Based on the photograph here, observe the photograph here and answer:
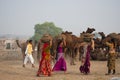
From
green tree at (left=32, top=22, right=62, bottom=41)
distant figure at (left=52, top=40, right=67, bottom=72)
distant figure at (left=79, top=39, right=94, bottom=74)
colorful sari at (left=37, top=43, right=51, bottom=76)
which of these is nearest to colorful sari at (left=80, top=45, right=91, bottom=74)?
distant figure at (left=79, top=39, right=94, bottom=74)

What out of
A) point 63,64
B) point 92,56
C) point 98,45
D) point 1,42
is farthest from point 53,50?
point 1,42

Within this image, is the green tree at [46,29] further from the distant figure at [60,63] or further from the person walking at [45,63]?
the person walking at [45,63]

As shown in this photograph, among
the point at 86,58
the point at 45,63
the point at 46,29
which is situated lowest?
the point at 45,63

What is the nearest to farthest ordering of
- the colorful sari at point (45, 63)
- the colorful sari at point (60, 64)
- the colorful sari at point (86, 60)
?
1. the colorful sari at point (45, 63)
2. the colorful sari at point (86, 60)
3. the colorful sari at point (60, 64)

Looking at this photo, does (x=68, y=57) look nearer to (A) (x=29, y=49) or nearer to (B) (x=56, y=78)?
(A) (x=29, y=49)

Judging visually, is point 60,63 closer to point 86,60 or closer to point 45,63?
point 86,60

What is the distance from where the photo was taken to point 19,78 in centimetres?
1331

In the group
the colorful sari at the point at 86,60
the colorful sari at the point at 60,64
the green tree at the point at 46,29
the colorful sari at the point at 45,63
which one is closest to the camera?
the colorful sari at the point at 45,63

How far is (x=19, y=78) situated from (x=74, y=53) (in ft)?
28.1

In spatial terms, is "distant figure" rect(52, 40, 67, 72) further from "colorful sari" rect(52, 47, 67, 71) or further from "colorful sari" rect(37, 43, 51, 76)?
"colorful sari" rect(37, 43, 51, 76)

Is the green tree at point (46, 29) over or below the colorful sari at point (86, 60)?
over

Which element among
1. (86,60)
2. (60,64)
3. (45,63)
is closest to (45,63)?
(45,63)

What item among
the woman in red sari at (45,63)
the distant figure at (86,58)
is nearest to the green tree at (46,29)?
the distant figure at (86,58)

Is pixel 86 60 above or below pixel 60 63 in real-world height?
above
